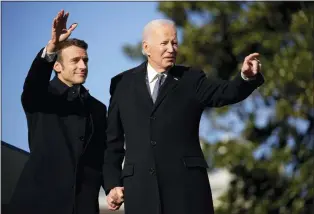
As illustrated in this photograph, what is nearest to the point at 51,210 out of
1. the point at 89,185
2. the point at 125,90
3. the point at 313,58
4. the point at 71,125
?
the point at 89,185

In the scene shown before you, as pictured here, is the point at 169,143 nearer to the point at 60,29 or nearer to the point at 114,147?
the point at 114,147

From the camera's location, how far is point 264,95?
13828 mm

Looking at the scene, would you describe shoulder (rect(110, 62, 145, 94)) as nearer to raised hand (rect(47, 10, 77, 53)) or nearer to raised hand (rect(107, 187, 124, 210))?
raised hand (rect(47, 10, 77, 53))

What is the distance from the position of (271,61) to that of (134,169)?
1027 centimetres

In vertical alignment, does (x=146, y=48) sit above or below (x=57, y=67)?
below

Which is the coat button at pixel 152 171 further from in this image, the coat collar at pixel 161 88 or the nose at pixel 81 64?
the nose at pixel 81 64

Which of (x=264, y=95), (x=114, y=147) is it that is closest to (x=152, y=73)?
(x=114, y=147)

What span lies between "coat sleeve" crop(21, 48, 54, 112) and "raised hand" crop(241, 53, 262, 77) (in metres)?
1.34

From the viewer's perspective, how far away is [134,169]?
4570mm

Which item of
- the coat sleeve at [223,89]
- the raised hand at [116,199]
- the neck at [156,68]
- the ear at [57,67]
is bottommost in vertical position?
the raised hand at [116,199]

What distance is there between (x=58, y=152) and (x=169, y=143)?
1.00m

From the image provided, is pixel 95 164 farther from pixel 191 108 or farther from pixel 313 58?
pixel 313 58

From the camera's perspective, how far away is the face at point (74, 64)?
5.25 m

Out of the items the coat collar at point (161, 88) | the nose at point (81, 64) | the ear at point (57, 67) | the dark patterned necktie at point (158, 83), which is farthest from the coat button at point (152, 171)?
the ear at point (57, 67)
